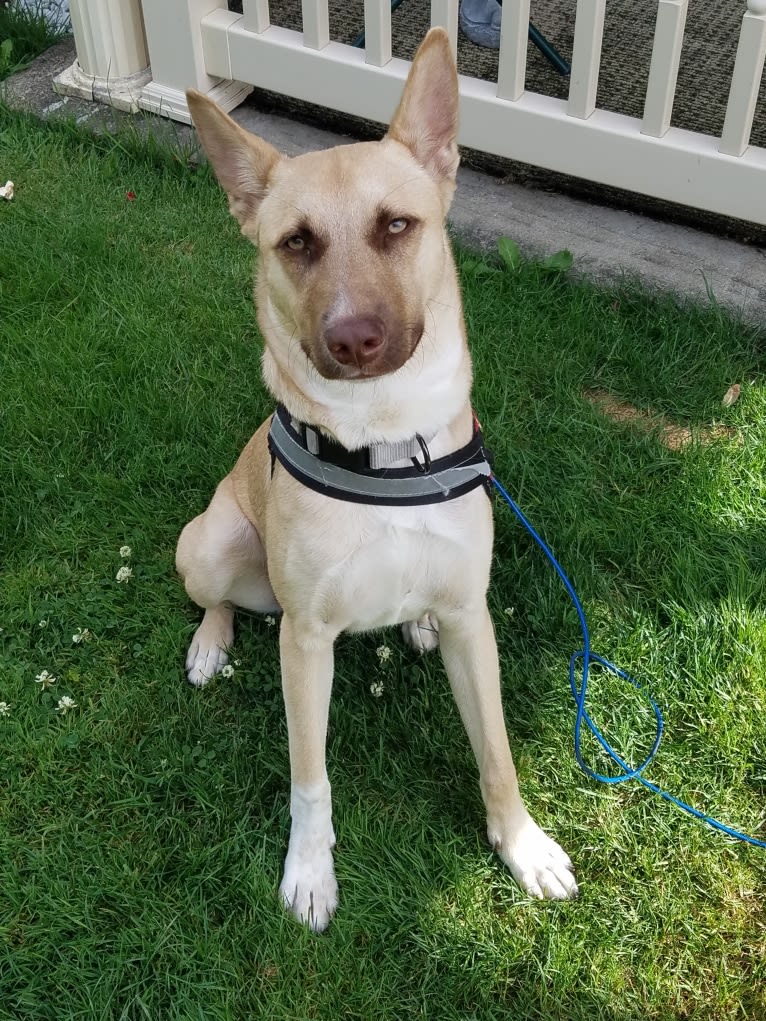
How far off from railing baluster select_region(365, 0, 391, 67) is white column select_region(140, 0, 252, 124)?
0.82m

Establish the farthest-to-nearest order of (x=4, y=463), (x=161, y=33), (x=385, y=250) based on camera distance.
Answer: (x=161, y=33), (x=4, y=463), (x=385, y=250)

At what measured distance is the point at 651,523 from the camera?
3.32 metres

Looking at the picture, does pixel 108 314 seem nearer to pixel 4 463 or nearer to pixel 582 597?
pixel 4 463

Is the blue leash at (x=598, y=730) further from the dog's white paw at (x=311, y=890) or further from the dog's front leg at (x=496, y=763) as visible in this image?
the dog's white paw at (x=311, y=890)

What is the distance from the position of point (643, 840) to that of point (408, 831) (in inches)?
24.3

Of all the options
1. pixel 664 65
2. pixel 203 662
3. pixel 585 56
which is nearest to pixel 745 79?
pixel 664 65

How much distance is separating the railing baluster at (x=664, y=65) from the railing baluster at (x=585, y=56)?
239mm

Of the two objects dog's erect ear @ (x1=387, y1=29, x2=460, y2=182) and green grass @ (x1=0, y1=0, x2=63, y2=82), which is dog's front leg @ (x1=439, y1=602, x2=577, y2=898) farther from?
green grass @ (x1=0, y1=0, x2=63, y2=82)

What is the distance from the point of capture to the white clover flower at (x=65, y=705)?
2951mm

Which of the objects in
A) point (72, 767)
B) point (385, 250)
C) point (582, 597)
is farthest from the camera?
point (582, 597)

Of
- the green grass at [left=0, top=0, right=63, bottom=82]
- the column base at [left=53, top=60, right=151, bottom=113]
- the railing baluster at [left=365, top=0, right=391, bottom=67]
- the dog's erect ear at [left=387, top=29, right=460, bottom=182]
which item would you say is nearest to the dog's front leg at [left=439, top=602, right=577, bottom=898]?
the dog's erect ear at [left=387, top=29, right=460, bottom=182]

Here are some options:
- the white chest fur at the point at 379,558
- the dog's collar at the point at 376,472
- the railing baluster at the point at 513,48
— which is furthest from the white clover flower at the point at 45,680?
the railing baluster at the point at 513,48

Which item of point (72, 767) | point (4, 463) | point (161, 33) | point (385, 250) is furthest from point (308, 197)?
point (161, 33)

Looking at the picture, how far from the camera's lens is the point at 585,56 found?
413 centimetres
